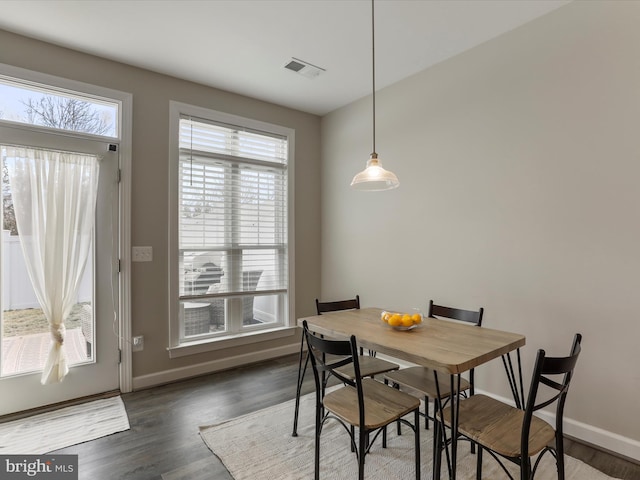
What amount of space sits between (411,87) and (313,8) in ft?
4.35

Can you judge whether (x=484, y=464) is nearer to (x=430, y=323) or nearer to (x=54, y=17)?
(x=430, y=323)

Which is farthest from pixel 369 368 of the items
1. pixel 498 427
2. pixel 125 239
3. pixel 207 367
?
pixel 125 239

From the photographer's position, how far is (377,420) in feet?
5.46

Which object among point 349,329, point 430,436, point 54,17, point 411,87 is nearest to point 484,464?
point 430,436

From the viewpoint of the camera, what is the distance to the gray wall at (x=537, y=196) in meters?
2.10

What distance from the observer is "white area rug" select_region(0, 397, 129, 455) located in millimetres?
2197

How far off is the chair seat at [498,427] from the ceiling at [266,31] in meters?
2.49

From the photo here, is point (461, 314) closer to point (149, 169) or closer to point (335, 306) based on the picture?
point (335, 306)

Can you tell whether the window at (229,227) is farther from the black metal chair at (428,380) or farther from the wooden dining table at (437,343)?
the black metal chair at (428,380)

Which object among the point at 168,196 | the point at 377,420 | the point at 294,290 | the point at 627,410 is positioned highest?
the point at 168,196

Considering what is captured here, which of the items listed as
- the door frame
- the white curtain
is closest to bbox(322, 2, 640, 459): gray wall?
the door frame

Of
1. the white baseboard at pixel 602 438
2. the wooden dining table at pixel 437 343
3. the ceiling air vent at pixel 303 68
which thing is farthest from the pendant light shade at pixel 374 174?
the white baseboard at pixel 602 438

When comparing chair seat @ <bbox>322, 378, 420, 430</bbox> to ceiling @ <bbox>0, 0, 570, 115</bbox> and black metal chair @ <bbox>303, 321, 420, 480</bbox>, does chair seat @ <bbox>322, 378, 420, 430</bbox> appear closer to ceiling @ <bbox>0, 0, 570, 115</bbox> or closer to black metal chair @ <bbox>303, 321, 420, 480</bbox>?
black metal chair @ <bbox>303, 321, 420, 480</bbox>

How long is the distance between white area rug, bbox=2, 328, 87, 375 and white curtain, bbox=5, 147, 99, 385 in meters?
0.06
